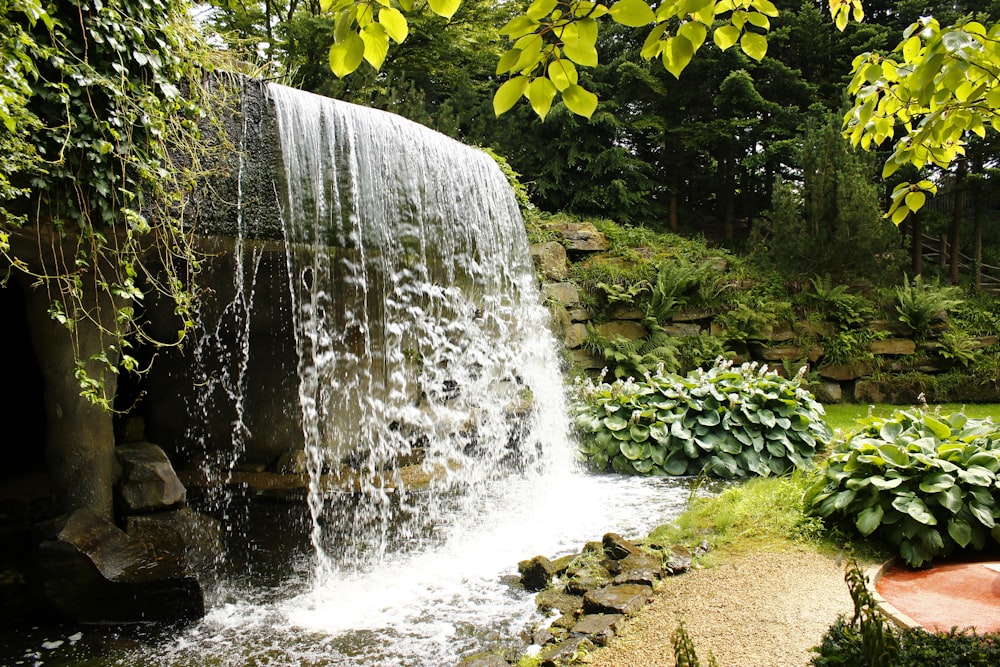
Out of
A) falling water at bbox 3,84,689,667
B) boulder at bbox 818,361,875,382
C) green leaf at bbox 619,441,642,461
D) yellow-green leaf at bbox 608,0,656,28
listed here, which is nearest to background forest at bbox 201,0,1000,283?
boulder at bbox 818,361,875,382

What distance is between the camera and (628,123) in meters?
12.1

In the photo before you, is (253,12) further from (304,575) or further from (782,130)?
(304,575)

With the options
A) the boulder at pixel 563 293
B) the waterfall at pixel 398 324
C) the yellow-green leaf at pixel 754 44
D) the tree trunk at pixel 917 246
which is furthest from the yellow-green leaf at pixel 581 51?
the tree trunk at pixel 917 246

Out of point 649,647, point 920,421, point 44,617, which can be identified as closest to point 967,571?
point 920,421

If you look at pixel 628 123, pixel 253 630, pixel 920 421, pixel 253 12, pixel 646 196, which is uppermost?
pixel 253 12

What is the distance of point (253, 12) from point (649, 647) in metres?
12.7

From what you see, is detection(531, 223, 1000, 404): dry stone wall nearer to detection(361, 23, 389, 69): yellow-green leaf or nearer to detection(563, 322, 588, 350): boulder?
detection(563, 322, 588, 350): boulder

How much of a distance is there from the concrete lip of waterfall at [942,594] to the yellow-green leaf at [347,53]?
9.06 ft

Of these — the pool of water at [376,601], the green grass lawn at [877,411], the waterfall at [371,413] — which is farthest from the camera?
the green grass lawn at [877,411]

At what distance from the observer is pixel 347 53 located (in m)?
1.45

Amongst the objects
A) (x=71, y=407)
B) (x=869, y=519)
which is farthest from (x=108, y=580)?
(x=869, y=519)

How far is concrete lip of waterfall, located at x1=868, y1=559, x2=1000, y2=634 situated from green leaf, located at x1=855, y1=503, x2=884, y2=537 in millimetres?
175

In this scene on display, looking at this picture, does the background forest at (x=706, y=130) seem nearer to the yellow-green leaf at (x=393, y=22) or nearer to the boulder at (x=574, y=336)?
the boulder at (x=574, y=336)

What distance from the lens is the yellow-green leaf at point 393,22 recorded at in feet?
4.52
